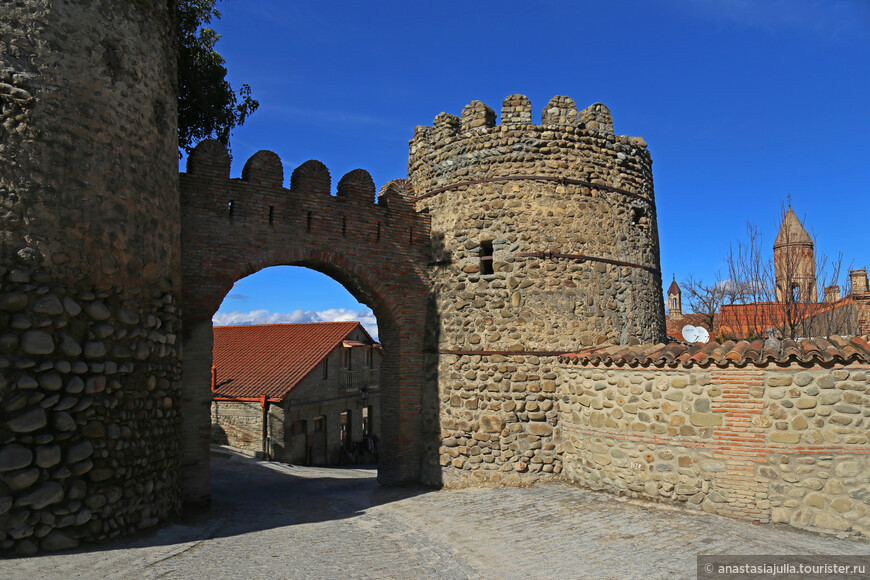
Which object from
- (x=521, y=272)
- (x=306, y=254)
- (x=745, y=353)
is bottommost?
(x=745, y=353)

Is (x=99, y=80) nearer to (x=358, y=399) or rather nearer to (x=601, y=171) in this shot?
(x=601, y=171)

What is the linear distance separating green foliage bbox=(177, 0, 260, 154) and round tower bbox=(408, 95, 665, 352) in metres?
5.37

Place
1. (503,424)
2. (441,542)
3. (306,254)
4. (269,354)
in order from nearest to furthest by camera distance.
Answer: (441,542)
(306,254)
(503,424)
(269,354)

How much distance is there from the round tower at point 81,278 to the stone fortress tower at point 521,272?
16.2 feet

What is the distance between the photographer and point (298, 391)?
1912 cm

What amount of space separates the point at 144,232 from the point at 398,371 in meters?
5.11

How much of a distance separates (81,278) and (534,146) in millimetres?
7475

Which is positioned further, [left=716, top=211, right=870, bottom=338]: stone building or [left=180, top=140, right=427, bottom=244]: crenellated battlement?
[left=716, top=211, right=870, bottom=338]: stone building

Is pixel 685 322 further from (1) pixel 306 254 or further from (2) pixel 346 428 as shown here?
(1) pixel 306 254

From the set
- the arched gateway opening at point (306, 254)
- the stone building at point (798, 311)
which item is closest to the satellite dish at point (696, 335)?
the stone building at point (798, 311)

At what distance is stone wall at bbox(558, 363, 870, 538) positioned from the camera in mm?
6523

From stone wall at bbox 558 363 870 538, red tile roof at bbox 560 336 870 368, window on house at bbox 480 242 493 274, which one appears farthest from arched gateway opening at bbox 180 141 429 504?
stone wall at bbox 558 363 870 538

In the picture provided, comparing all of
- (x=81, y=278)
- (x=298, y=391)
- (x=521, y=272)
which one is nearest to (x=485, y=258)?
(x=521, y=272)

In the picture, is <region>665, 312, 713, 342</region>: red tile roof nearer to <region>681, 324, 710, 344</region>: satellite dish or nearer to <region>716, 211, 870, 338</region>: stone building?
<region>716, 211, 870, 338</region>: stone building
